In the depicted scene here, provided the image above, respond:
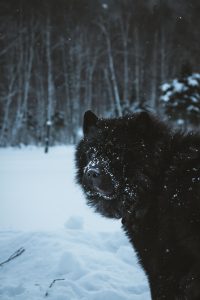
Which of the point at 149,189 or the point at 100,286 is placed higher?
the point at 149,189

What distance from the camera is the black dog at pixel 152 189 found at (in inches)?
84.7

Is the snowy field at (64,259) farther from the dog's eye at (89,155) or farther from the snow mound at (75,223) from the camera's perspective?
the dog's eye at (89,155)

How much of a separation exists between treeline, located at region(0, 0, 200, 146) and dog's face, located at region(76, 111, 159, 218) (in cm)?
1653

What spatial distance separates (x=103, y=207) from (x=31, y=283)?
122 centimetres

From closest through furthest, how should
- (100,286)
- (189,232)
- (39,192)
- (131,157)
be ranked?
(189,232), (131,157), (100,286), (39,192)

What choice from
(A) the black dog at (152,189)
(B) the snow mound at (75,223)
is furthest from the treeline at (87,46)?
(A) the black dog at (152,189)

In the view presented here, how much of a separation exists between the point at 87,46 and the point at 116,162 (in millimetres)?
22450

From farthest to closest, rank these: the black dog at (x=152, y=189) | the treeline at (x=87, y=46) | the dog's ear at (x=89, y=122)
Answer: the treeline at (x=87, y=46) → the dog's ear at (x=89, y=122) → the black dog at (x=152, y=189)

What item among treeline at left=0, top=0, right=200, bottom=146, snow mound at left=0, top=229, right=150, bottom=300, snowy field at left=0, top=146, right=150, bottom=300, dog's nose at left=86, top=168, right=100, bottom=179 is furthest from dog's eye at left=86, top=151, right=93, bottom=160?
treeline at left=0, top=0, right=200, bottom=146

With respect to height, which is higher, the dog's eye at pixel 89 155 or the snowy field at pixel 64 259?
the dog's eye at pixel 89 155

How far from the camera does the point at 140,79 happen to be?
2512cm

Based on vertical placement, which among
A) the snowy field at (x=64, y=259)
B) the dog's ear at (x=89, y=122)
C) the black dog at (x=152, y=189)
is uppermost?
the dog's ear at (x=89, y=122)

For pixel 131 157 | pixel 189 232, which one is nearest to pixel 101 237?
pixel 131 157

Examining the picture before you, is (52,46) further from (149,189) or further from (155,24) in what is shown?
(149,189)
